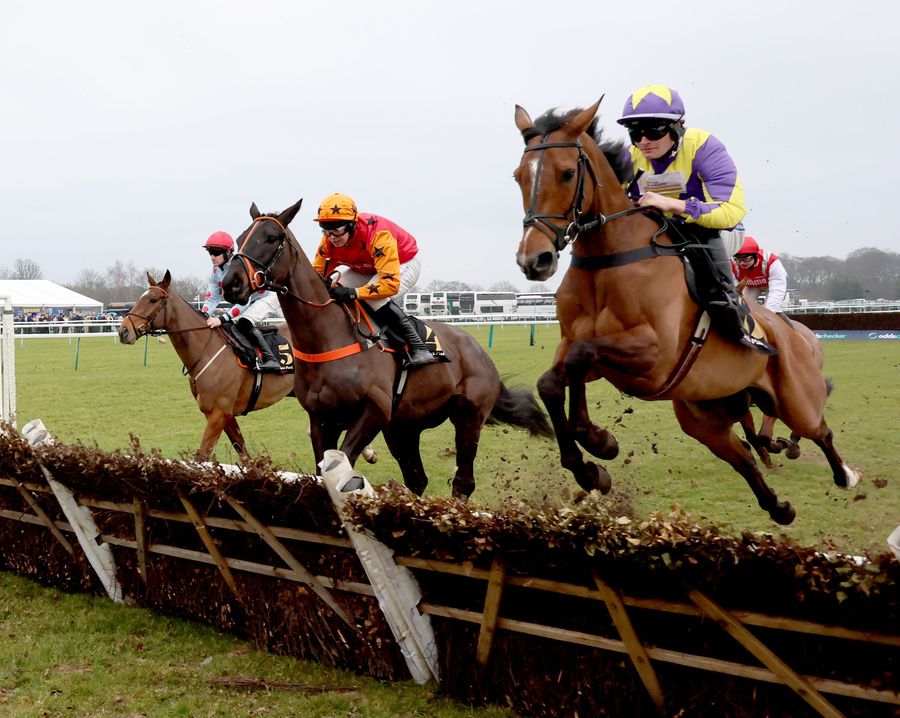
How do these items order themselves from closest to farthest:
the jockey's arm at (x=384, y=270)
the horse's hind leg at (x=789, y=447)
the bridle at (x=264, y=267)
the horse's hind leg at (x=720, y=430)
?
1. the horse's hind leg at (x=720, y=430)
2. the bridle at (x=264, y=267)
3. the jockey's arm at (x=384, y=270)
4. the horse's hind leg at (x=789, y=447)

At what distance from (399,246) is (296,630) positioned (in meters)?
2.89

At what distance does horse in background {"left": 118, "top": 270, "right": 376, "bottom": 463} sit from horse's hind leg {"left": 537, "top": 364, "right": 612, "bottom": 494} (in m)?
3.40

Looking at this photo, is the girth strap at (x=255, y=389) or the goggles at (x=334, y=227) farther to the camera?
the girth strap at (x=255, y=389)

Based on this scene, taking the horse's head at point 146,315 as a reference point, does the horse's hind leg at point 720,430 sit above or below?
below

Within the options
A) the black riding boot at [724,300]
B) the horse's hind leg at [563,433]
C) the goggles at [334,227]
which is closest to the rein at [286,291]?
the goggles at [334,227]

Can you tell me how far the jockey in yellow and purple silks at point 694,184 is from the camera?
149 inches

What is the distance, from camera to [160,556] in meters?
3.87

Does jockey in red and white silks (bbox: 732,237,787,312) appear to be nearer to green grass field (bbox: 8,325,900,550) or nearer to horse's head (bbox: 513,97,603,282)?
green grass field (bbox: 8,325,900,550)

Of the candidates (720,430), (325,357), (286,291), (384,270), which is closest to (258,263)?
(286,291)

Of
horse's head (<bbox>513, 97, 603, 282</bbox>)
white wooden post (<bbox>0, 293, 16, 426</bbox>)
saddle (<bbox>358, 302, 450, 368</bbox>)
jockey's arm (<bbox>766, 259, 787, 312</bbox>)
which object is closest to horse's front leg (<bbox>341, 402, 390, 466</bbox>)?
saddle (<bbox>358, 302, 450, 368</bbox>)

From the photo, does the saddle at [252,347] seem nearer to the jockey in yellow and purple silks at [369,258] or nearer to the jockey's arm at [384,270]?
the jockey in yellow and purple silks at [369,258]

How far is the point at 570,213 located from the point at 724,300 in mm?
949

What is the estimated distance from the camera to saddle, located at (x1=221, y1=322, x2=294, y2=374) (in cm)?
711

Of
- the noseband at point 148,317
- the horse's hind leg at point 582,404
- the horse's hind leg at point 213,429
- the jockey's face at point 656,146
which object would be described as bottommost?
the horse's hind leg at point 213,429
